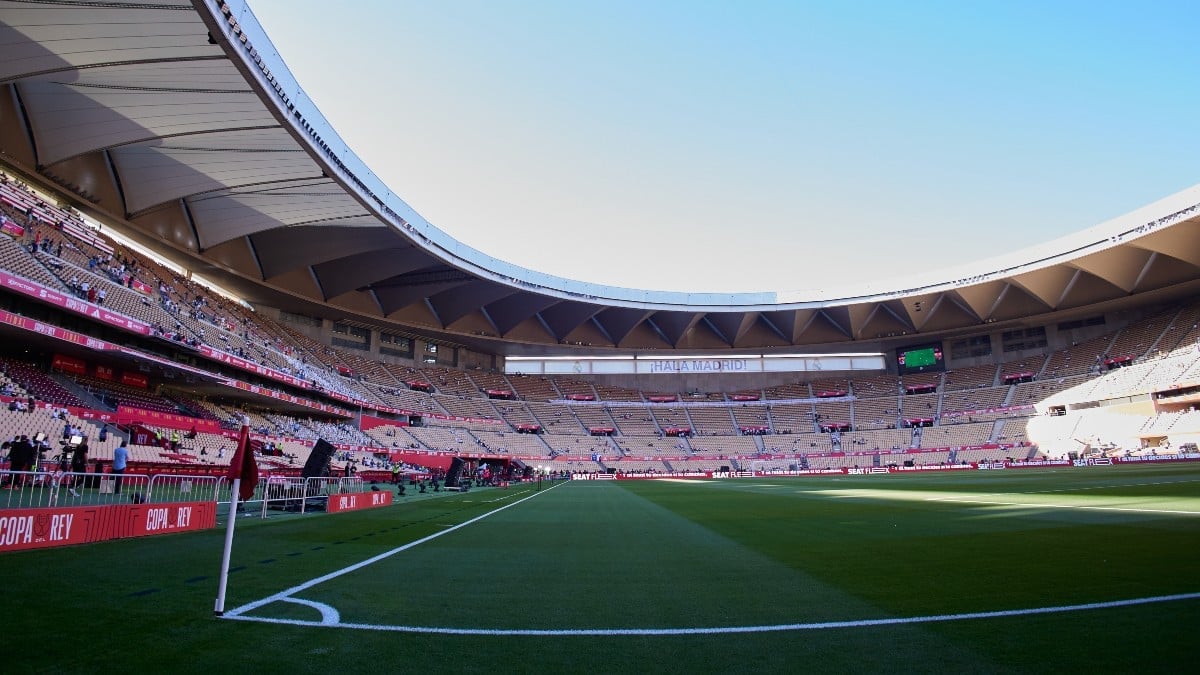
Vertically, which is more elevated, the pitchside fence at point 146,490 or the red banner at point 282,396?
the red banner at point 282,396

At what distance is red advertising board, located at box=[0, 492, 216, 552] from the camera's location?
723cm

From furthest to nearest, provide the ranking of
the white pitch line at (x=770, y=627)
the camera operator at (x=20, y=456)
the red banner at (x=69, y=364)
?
the red banner at (x=69, y=364) → the camera operator at (x=20, y=456) → the white pitch line at (x=770, y=627)

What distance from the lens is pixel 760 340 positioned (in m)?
67.4

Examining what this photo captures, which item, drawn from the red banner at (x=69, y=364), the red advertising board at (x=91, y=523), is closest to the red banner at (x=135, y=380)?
the red banner at (x=69, y=364)

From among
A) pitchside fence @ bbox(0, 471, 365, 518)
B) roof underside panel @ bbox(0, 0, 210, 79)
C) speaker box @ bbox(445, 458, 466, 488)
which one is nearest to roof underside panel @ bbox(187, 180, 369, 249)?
roof underside panel @ bbox(0, 0, 210, 79)

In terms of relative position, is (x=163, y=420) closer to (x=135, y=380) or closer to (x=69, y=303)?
(x=135, y=380)

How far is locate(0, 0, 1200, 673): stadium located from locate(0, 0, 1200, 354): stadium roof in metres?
0.19

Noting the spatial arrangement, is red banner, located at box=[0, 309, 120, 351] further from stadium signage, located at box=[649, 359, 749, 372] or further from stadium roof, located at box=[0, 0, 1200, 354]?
stadium signage, located at box=[649, 359, 749, 372]

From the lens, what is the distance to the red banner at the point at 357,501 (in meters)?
15.7

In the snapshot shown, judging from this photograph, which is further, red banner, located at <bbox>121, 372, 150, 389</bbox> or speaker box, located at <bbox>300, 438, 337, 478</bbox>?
red banner, located at <bbox>121, 372, 150, 389</bbox>

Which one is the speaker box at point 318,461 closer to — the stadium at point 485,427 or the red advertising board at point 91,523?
the stadium at point 485,427

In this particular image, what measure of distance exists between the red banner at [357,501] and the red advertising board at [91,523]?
5048mm

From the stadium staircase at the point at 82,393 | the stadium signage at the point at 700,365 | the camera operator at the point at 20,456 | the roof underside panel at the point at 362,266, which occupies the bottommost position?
the camera operator at the point at 20,456

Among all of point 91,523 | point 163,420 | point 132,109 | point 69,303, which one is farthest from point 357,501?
point 132,109
